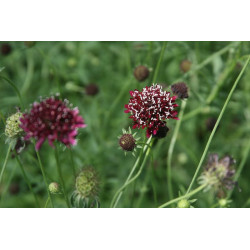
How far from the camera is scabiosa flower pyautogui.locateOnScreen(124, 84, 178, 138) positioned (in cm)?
109

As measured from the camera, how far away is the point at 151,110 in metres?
1.11

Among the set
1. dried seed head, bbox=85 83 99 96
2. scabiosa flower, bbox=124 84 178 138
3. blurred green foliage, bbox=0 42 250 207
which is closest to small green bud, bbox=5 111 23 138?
scabiosa flower, bbox=124 84 178 138

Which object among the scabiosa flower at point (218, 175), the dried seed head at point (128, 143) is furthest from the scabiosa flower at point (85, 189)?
the scabiosa flower at point (218, 175)

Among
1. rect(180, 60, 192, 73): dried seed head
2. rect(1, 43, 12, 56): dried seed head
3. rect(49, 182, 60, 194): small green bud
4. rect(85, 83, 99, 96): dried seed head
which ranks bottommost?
rect(49, 182, 60, 194): small green bud

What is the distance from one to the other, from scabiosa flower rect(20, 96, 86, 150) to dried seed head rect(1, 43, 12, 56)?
1.39 meters

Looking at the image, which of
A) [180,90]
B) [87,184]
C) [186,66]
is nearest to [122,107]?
[186,66]

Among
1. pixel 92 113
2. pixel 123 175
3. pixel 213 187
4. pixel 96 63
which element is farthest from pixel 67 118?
pixel 96 63

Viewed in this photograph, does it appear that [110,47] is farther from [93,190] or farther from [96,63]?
[93,190]

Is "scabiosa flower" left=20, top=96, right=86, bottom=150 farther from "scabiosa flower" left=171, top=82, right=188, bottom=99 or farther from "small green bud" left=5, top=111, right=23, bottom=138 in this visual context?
"scabiosa flower" left=171, top=82, right=188, bottom=99

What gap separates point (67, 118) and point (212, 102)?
1155 mm

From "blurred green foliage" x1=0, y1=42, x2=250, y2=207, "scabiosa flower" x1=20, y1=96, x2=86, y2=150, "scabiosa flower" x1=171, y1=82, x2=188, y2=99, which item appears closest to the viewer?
"scabiosa flower" x1=20, y1=96, x2=86, y2=150

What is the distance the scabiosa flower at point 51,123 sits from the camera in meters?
0.95

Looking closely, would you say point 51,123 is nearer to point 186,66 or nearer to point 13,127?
point 13,127

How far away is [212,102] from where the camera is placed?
6.28 feet
